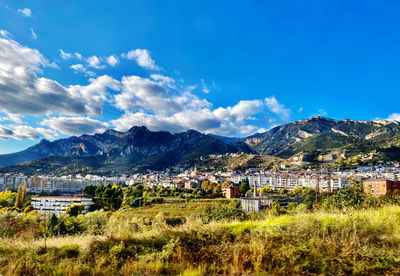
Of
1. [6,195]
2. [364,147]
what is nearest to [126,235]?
[6,195]

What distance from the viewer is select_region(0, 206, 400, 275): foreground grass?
3.43 metres

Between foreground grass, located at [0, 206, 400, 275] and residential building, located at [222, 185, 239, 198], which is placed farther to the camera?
residential building, located at [222, 185, 239, 198]

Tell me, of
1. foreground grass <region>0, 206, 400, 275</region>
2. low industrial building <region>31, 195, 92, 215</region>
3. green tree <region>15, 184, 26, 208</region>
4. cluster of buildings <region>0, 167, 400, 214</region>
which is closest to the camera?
foreground grass <region>0, 206, 400, 275</region>

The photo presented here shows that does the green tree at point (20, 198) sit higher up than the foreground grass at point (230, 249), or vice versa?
the foreground grass at point (230, 249)

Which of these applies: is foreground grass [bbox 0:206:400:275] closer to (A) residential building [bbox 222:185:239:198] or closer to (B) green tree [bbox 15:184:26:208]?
(B) green tree [bbox 15:184:26:208]

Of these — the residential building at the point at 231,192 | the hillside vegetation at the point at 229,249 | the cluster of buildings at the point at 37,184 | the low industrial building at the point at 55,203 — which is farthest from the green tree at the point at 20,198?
the hillside vegetation at the point at 229,249

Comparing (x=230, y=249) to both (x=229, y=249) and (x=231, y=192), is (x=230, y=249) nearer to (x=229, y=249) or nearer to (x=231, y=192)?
(x=229, y=249)

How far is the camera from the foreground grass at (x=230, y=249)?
3.43 meters

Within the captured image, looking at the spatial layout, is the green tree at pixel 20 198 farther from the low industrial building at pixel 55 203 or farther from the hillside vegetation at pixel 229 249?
the hillside vegetation at pixel 229 249

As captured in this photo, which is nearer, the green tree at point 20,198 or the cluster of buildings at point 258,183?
the green tree at point 20,198

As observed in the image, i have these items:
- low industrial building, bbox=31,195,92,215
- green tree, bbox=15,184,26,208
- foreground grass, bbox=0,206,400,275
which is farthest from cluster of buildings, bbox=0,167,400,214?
foreground grass, bbox=0,206,400,275

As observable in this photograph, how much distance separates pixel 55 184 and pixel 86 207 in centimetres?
6111

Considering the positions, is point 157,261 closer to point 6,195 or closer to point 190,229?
point 190,229

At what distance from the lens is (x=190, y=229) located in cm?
454
